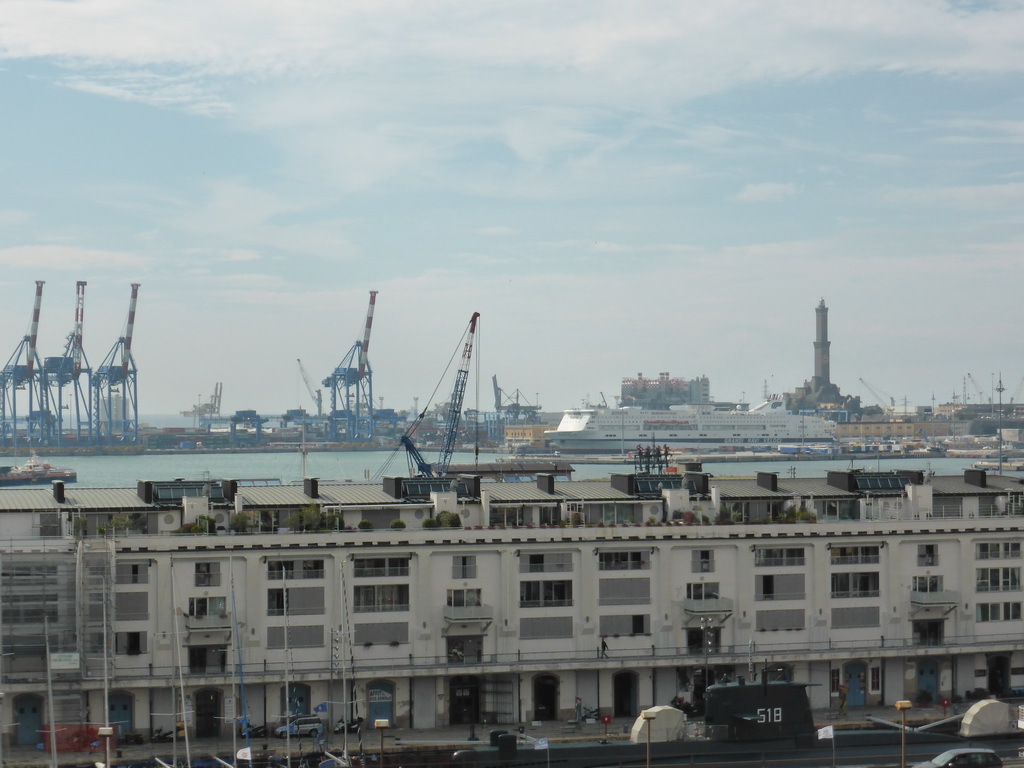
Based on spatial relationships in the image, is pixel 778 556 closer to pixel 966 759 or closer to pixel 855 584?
pixel 855 584

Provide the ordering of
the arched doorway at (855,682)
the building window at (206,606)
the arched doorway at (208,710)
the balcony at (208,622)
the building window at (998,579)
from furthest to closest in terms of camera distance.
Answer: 1. the building window at (998,579)
2. the arched doorway at (855,682)
3. the building window at (206,606)
4. the balcony at (208,622)
5. the arched doorway at (208,710)

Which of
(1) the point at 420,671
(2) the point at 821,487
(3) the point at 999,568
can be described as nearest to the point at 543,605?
(1) the point at 420,671

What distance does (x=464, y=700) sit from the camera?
54750 millimetres

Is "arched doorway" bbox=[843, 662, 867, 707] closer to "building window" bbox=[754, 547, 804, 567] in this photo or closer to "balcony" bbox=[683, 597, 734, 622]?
"building window" bbox=[754, 547, 804, 567]

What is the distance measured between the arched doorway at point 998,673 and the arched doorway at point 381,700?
26.1 metres

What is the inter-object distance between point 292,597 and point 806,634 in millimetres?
21595

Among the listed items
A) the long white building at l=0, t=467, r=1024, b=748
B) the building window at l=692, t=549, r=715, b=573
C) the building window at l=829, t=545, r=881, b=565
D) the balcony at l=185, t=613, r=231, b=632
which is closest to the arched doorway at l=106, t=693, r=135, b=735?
the long white building at l=0, t=467, r=1024, b=748

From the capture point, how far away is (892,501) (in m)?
60.7

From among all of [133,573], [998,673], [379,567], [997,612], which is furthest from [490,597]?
[998,673]

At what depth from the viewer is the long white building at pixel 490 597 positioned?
51312mm

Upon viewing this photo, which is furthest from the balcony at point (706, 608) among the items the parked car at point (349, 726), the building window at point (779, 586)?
the parked car at point (349, 726)

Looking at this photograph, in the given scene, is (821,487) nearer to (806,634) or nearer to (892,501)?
(892,501)

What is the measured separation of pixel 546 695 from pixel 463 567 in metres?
6.19

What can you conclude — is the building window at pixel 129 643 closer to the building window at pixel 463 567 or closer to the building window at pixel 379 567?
the building window at pixel 379 567
